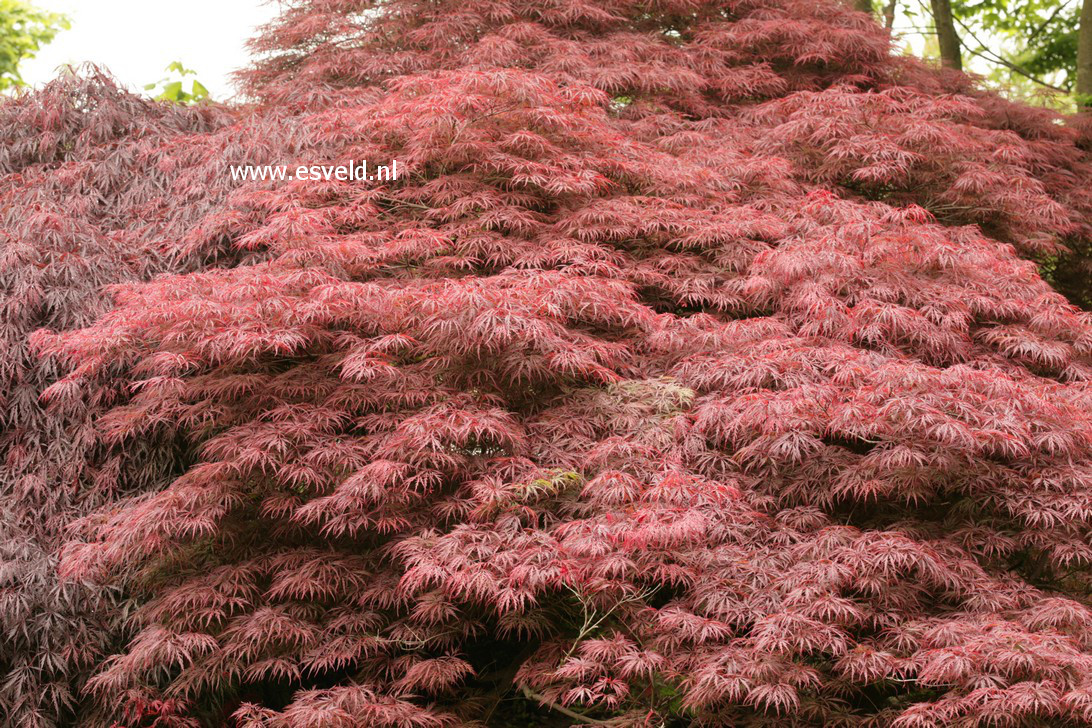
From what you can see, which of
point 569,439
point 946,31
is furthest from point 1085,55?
point 569,439

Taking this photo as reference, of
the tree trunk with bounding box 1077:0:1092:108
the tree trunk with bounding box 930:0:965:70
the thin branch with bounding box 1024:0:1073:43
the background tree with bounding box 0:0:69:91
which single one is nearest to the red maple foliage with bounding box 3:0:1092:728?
the tree trunk with bounding box 1077:0:1092:108

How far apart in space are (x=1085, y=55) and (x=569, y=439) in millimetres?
6672

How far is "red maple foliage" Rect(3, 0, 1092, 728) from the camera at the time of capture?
10.4 ft

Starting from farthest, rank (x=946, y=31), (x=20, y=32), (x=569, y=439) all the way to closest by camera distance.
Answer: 1. (x=20, y=32)
2. (x=946, y=31)
3. (x=569, y=439)

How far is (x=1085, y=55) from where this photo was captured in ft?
25.3

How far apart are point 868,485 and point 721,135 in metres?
3.17

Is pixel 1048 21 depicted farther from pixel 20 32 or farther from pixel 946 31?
pixel 20 32

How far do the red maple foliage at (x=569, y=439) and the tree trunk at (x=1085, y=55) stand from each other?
3204 mm

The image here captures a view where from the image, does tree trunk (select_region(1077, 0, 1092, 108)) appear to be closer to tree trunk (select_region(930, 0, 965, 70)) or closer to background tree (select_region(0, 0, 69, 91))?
tree trunk (select_region(930, 0, 965, 70))

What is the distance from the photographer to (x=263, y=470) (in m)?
3.58

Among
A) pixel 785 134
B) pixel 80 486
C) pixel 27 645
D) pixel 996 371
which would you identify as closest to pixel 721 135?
pixel 785 134

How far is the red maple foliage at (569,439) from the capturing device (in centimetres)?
318

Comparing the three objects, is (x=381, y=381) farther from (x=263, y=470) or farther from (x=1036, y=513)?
(x=1036, y=513)

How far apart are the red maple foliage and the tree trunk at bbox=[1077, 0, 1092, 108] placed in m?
3.20
